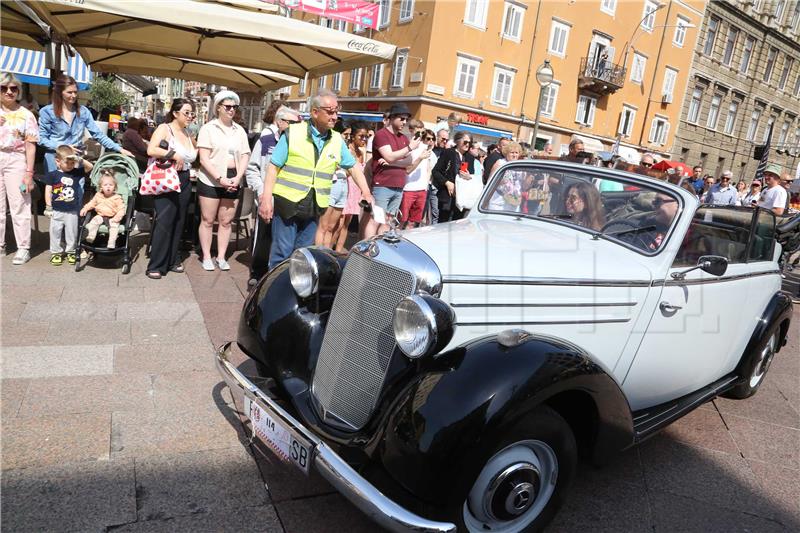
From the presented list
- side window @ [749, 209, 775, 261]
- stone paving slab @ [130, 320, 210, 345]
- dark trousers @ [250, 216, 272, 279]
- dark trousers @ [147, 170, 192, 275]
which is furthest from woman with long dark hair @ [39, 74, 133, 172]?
side window @ [749, 209, 775, 261]

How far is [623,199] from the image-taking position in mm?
3209

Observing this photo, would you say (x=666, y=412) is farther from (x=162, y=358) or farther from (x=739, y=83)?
(x=739, y=83)

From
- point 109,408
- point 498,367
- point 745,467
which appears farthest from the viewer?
point 745,467

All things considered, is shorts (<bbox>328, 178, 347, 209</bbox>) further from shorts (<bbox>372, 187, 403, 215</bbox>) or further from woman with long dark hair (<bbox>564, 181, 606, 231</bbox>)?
woman with long dark hair (<bbox>564, 181, 606, 231</bbox>)

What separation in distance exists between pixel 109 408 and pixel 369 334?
1.74m

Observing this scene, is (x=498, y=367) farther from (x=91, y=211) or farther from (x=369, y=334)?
(x=91, y=211)

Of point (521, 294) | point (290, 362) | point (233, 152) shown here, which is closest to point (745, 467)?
point (521, 294)

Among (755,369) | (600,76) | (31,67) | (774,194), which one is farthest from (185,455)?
(600,76)

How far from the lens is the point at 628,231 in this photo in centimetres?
308

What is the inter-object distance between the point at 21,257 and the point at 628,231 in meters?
5.75

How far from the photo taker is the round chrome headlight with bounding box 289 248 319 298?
9.48ft

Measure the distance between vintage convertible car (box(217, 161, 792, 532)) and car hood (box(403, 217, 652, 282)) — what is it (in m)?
0.01

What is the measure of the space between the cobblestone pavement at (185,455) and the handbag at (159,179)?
1.42 metres

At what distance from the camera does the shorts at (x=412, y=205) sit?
731cm
